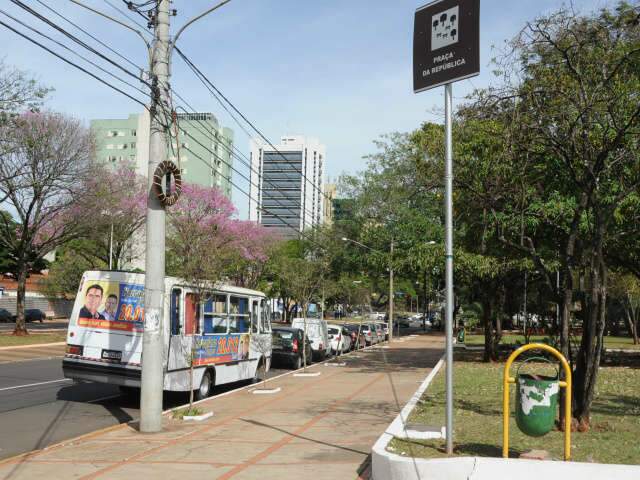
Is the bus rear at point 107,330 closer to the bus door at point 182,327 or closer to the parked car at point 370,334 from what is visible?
the bus door at point 182,327

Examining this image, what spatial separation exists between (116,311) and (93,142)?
21.5 meters

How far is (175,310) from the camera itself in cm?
1382

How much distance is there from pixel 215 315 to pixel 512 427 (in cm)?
755

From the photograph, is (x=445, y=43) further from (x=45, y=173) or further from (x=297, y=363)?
(x=45, y=173)

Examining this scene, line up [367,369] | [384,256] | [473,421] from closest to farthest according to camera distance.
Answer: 1. [473,421]
2. [367,369]
3. [384,256]

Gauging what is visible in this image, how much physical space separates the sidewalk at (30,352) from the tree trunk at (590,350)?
63.0ft

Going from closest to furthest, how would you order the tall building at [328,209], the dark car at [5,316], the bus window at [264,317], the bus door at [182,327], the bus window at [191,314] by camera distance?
the bus door at [182,327]
the bus window at [191,314]
the bus window at [264,317]
the tall building at [328,209]
the dark car at [5,316]

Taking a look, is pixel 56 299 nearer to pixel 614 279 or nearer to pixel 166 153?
pixel 614 279

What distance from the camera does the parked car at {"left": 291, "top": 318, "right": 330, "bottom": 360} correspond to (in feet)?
92.0

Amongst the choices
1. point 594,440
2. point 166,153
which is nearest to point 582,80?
point 594,440

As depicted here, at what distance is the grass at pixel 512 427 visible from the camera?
820 centimetres

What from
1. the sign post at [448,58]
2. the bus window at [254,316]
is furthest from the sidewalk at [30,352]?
the sign post at [448,58]

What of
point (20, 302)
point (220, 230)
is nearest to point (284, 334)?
point (20, 302)

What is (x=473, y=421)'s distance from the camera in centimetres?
1074
